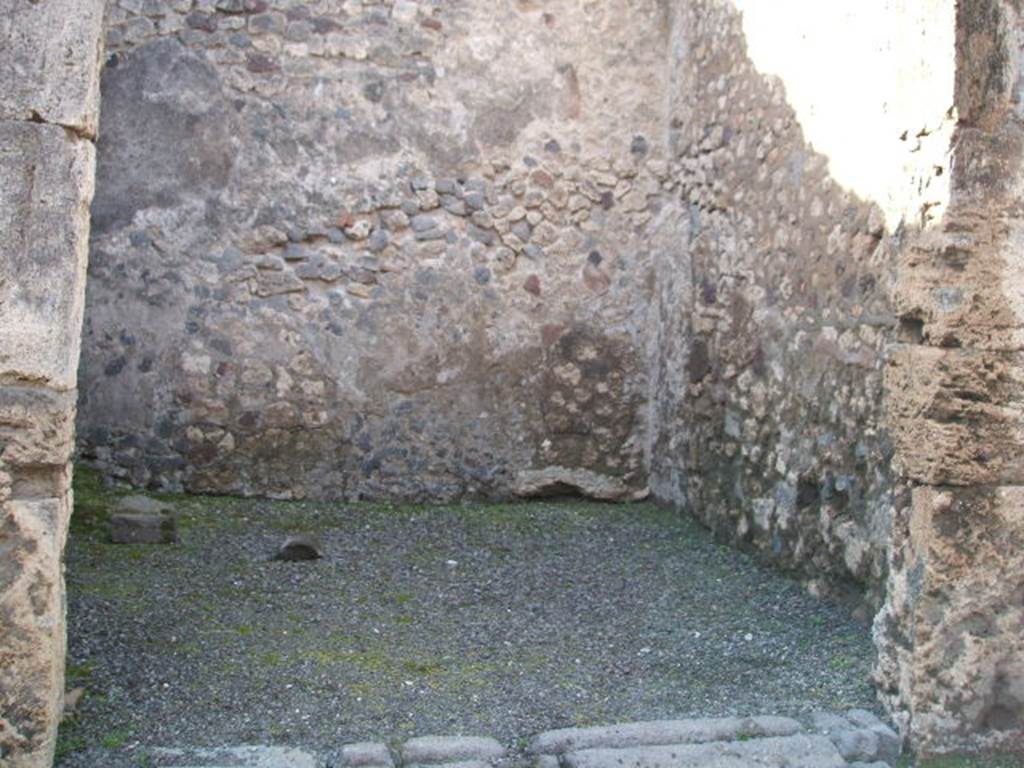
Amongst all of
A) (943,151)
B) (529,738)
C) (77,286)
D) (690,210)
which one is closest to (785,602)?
(529,738)

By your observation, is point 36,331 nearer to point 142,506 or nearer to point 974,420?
point 974,420

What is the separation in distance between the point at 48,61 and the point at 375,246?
3.53m

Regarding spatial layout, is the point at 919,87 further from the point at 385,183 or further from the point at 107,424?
the point at 107,424

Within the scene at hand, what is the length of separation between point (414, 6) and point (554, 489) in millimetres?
2763

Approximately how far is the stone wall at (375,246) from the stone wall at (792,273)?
1.34 feet

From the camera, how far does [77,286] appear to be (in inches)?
117

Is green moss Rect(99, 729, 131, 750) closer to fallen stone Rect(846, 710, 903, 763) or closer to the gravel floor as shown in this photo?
the gravel floor

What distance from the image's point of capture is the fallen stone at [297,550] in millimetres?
5258

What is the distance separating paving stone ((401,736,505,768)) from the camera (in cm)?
320

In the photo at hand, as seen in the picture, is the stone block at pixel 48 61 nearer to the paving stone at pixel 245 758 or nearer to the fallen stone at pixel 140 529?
the paving stone at pixel 245 758

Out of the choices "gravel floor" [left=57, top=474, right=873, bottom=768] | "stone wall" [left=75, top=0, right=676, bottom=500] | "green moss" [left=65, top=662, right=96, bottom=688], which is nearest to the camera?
"gravel floor" [left=57, top=474, right=873, bottom=768]

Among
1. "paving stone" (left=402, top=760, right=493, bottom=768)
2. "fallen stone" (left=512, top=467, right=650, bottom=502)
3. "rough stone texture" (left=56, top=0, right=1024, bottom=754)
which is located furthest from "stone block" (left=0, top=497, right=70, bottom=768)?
"fallen stone" (left=512, top=467, right=650, bottom=502)

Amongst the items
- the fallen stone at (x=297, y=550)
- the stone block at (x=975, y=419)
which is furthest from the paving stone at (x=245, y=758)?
the fallen stone at (x=297, y=550)

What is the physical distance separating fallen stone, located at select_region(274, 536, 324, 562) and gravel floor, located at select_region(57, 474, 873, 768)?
0.26ft
